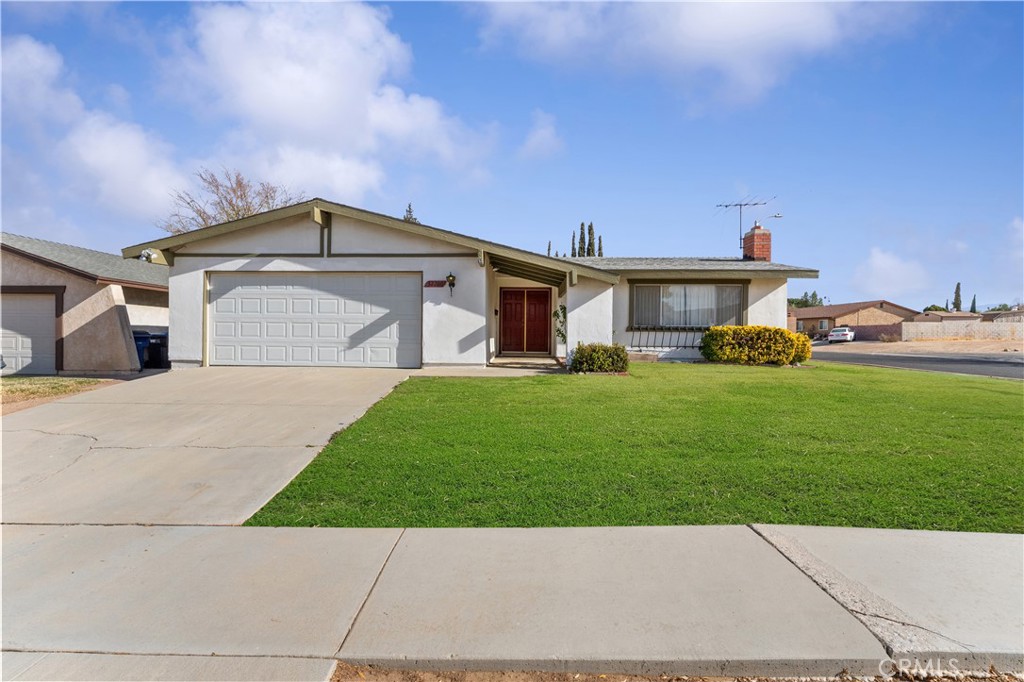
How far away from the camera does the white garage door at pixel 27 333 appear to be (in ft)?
49.0

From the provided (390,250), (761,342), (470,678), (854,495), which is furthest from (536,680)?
(761,342)

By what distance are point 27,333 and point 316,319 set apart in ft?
28.0

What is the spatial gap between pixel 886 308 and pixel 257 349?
247ft

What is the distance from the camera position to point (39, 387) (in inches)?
454

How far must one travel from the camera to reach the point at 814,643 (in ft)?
9.11

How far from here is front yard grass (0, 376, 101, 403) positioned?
10539 millimetres

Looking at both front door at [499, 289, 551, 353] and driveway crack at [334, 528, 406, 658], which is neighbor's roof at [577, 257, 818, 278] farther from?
driveway crack at [334, 528, 406, 658]

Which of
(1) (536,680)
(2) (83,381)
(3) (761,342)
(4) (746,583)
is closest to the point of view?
(1) (536,680)

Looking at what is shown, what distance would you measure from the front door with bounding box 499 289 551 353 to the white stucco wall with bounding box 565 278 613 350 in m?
5.08

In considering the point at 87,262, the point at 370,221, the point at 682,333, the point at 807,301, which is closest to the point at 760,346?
the point at 682,333

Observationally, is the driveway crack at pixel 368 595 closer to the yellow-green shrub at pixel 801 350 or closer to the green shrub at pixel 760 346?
the green shrub at pixel 760 346

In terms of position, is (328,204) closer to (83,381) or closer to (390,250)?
(390,250)

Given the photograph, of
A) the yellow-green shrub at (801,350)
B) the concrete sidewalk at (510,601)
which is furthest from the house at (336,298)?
the concrete sidewalk at (510,601)

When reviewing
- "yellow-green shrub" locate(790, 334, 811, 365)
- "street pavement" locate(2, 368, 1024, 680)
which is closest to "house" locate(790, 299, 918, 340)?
"yellow-green shrub" locate(790, 334, 811, 365)
